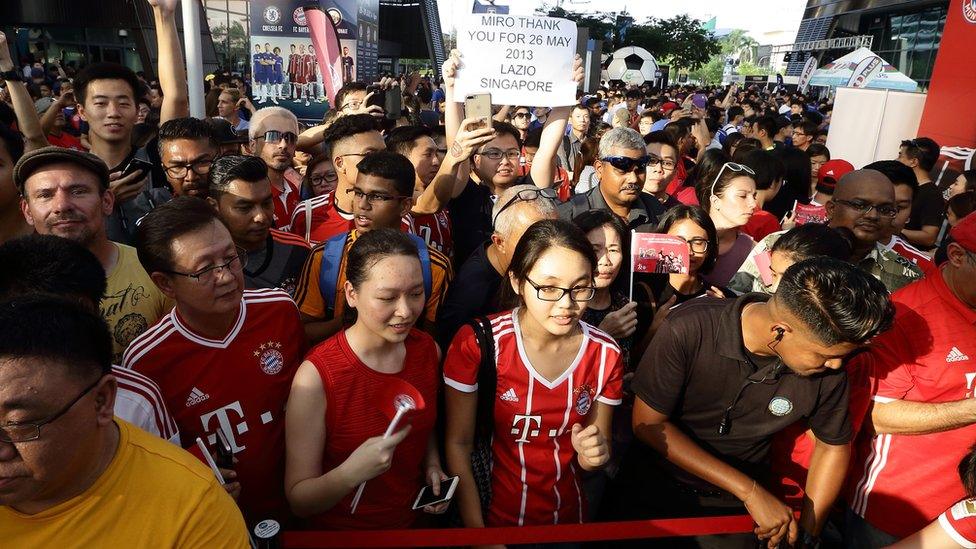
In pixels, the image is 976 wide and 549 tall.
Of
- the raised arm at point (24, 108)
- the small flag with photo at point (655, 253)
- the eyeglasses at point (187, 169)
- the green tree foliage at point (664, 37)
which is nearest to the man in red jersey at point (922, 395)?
the small flag with photo at point (655, 253)

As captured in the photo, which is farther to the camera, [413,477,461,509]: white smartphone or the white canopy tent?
the white canopy tent

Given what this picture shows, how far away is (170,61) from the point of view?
4121mm

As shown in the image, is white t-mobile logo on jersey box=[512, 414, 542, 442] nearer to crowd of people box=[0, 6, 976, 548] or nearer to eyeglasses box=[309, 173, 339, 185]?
crowd of people box=[0, 6, 976, 548]

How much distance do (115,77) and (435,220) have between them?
2.26m

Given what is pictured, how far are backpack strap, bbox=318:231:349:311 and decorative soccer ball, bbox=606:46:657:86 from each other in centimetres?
2660

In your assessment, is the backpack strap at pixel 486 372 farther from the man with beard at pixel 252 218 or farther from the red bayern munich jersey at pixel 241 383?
the man with beard at pixel 252 218

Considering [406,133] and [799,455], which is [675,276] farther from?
[406,133]

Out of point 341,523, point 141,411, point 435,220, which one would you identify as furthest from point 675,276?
point 141,411

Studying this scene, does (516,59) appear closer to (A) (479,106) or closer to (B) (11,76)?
(A) (479,106)

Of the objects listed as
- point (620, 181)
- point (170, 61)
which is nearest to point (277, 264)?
point (170, 61)

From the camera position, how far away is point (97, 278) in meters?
1.98

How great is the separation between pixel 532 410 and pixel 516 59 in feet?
8.20

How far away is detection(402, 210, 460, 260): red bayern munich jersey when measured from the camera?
3.87 m

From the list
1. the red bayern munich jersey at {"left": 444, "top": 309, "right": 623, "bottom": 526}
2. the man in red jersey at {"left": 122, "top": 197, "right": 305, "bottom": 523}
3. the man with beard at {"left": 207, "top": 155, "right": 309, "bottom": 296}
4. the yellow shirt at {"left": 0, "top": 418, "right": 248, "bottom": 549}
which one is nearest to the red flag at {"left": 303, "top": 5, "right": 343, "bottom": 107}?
the man with beard at {"left": 207, "top": 155, "right": 309, "bottom": 296}
